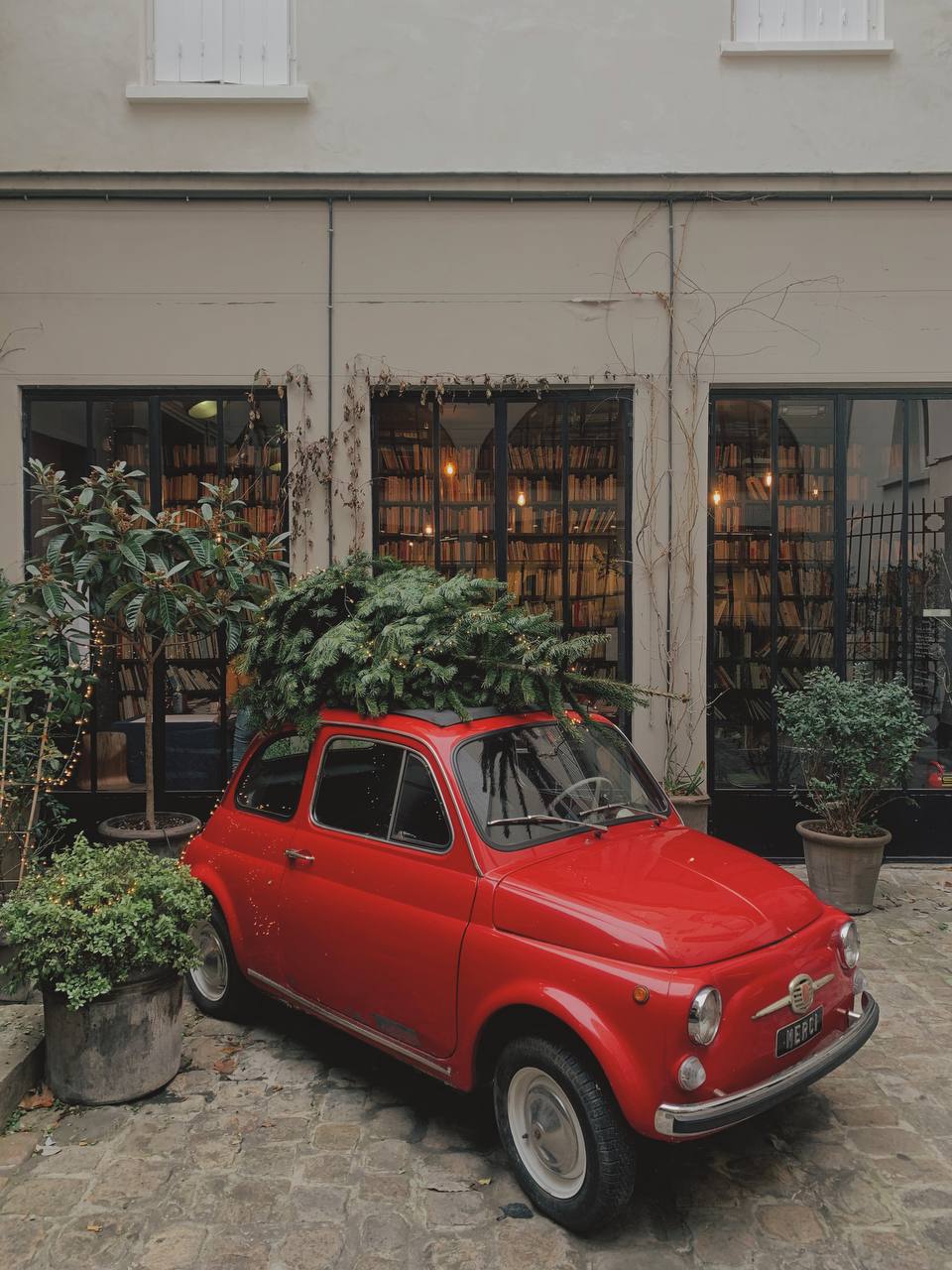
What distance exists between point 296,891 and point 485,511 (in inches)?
174

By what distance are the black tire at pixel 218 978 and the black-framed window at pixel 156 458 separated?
2.92m

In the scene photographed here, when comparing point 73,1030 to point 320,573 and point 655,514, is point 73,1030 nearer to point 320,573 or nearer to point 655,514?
point 320,573

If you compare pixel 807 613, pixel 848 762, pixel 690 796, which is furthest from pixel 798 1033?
pixel 807 613

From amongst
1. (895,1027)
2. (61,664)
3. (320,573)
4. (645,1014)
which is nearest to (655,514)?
(320,573)

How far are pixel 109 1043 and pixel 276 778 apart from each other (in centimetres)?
141

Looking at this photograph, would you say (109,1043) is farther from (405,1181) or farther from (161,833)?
(161,833)

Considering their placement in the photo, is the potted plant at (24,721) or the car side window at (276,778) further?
the potted plant at (24,721)

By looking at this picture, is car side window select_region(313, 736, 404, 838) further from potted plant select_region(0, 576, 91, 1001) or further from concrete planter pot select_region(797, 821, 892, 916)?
concrete planter pot select_region(797, 821, 892, 916)

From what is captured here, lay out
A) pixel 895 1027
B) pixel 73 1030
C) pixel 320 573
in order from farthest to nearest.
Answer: pixel 320 573 < pixel 895 1027 < pixel 73 1030

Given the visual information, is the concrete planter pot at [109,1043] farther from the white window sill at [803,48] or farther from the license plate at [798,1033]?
the white window sill at [803,48]

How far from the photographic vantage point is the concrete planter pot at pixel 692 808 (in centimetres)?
704

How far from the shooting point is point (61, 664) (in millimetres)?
6352

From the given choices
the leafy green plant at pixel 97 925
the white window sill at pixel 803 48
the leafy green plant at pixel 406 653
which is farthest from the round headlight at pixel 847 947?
the white window sill at pixel 803 48

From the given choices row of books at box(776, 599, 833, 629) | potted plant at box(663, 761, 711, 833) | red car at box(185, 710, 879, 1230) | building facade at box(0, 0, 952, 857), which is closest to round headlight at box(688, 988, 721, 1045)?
red car at box(185, 710, 879, 1230)
